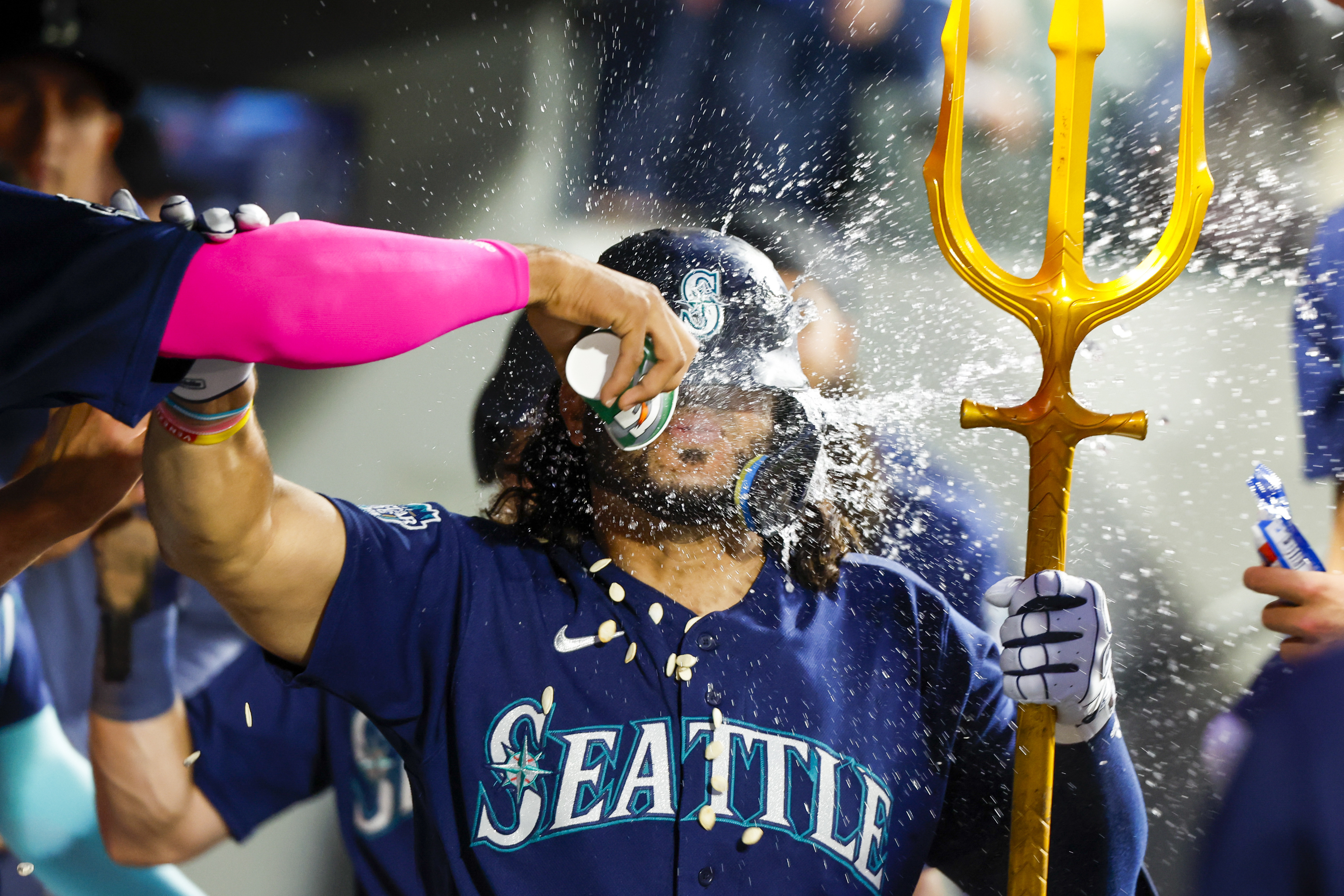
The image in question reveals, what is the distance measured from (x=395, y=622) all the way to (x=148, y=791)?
51cm

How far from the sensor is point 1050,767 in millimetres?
902

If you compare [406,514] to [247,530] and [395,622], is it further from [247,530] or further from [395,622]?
[247,530]

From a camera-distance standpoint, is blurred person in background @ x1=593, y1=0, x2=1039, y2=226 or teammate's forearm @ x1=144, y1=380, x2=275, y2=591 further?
blurred person in background @ x1=593, y1=0, x2=1039, y2=226

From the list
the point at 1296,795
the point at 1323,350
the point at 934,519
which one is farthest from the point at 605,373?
the point at 1323,350

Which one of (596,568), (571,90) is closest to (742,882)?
(596,568)

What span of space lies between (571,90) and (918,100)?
0.54 meters

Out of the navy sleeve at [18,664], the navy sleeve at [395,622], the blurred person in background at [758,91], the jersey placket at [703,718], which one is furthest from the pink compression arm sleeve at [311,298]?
the navy sleeve at [18,664]

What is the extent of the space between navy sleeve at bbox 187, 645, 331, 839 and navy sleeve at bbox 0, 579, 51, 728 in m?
0.21

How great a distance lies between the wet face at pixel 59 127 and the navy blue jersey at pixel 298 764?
69 cm

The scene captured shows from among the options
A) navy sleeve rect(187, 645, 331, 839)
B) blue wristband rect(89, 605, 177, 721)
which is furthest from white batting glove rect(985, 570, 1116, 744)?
blue wristband rect(89, 605, 177, 721)

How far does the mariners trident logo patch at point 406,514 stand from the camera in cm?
124

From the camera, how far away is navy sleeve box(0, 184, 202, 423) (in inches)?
25.8

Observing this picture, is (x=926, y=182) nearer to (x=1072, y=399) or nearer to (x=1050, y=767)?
(x=1072, y=399)

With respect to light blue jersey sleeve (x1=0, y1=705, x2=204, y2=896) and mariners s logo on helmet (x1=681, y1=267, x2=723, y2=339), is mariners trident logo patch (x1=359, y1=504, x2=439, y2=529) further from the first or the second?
light blue jersey sleeve (x1=0, y1=705, x2=204, y2=896)
